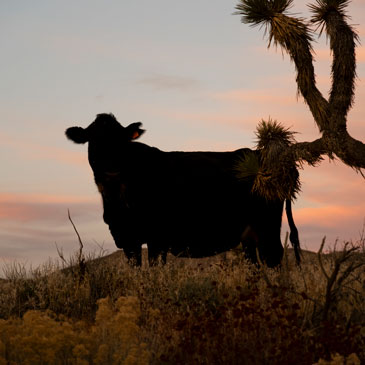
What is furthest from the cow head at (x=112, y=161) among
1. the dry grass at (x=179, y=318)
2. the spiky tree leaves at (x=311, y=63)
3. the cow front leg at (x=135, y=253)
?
the spiky tree leaves at (x=311, y=63)

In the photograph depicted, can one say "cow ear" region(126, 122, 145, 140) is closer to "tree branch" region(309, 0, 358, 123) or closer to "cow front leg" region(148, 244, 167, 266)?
"cow front leg" region(148, 244, 167, 266)

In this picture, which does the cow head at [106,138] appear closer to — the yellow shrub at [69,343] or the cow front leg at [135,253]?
the cow front leg at [135,253]

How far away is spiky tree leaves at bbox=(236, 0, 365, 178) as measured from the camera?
13.2m

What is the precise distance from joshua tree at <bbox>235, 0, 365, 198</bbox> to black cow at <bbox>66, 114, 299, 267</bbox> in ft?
1.82

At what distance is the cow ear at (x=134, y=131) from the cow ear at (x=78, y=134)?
0.76 m

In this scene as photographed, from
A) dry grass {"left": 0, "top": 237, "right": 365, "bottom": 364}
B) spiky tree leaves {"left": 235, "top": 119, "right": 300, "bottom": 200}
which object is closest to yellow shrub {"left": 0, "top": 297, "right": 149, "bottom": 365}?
dry grass {"left": 0, "top": 237, "right": 365, "bottom": 364}

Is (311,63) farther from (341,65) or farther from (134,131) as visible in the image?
(134,131)

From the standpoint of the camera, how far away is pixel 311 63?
44.8ft

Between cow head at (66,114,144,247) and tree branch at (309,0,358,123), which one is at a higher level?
tree branch at (309,0,358,123)

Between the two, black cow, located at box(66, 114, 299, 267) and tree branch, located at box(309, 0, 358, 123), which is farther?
tree branch, located at box(309, 0, 358, 123)

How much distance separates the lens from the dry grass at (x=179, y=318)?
17.8 ft

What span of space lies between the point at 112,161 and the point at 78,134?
3.08ft

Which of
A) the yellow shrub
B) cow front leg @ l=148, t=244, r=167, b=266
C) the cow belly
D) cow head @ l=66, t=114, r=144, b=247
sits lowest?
the yellow shrub

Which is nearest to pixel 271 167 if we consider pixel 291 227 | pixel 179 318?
pixel 291 227
